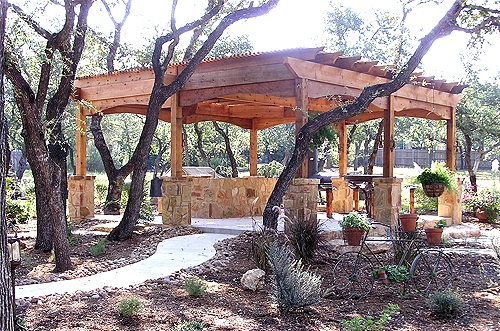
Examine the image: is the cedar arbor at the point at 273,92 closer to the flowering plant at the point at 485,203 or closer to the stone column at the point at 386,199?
the stone column at the point at 386,199

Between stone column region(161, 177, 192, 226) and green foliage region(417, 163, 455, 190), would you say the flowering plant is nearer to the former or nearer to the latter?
green foliage region(417, 163, 455, 190)

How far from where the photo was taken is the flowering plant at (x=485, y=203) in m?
12.7

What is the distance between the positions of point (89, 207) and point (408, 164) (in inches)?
1036

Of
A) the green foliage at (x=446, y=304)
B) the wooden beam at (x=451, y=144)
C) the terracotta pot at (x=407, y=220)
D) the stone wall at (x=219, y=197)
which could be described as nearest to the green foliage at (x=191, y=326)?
the green foliage at (x=446, y=304)

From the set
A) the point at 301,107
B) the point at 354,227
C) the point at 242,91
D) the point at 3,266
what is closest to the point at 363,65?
the point at 301,107

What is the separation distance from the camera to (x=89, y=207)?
12227mm

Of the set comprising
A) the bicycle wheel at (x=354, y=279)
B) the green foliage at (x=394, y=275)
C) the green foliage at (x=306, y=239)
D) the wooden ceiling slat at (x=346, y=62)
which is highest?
the wooden ceiling slat at (x=346, y=62)

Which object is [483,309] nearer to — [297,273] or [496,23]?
[297,273]

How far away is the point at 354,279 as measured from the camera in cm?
580

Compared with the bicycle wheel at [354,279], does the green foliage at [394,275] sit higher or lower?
higher

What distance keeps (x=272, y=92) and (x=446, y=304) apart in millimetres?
4843

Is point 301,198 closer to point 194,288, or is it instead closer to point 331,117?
point 331,117

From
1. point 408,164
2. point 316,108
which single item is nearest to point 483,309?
point 316,108

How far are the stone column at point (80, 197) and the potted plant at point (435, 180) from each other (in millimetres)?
6960
